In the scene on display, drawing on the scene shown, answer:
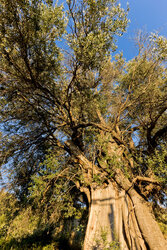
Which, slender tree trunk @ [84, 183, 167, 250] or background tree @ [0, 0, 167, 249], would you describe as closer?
slender tree trunk @ [84, 183, 167, 250]

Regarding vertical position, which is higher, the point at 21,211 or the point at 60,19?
the point at 60,19

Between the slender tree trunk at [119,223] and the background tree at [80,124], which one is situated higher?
the background tree at [80,124]

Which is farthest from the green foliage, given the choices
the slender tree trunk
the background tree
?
the slender tree trunk

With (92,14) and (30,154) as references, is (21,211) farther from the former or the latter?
(92,14)

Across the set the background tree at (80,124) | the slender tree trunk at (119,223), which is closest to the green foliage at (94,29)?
the background tree at (80,124)

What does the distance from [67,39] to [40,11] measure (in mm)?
1348

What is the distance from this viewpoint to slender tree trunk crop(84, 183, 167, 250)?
4.59m

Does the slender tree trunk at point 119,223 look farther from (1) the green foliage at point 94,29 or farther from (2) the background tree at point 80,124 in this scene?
(1) the green foliage at point 94,29

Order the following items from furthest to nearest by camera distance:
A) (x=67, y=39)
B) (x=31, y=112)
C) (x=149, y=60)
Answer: (x=149, y=60), (x=31, y=112), (x=67, y=39)

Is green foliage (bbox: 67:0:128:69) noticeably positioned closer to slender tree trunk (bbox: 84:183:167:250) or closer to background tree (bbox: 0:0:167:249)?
background tree (bbox: 0:0:167:249)

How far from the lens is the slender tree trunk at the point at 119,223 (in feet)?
15.1

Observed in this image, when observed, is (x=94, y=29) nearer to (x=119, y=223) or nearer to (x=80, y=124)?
(x=80, y=124)

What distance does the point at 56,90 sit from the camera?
7844mm

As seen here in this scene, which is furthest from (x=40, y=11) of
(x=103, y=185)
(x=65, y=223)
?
(x=65, y=223)
